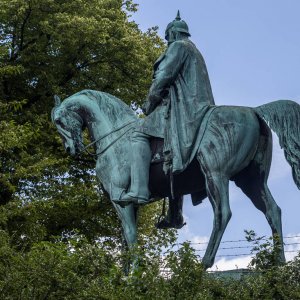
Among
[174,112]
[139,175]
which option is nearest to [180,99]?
[174,112]

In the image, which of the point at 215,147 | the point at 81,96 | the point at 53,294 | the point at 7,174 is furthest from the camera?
the point at 7,174

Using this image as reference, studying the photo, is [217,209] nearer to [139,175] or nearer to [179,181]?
[179,181]

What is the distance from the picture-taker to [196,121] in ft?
37.6

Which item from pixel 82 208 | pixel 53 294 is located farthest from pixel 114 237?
pixel 53 294

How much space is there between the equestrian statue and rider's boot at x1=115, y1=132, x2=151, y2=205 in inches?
0.5

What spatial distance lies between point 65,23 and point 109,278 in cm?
1502

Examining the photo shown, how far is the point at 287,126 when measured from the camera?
11.3 meters

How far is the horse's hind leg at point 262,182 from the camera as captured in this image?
11383 mm

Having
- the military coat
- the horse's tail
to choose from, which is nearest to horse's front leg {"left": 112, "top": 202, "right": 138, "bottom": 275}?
the military coat

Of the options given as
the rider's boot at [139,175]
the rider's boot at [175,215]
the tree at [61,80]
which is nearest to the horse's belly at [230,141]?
the rider's boot at [139,175]

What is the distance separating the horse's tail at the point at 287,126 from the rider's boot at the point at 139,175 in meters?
1.62

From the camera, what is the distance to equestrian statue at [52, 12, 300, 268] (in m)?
11.2

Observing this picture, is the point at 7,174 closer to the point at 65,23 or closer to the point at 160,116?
the point at 65,23

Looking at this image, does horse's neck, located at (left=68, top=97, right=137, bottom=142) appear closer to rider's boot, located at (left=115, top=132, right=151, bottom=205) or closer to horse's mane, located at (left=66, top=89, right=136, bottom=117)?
horse's mane, located at (left=66, top=89, right=136, bottom=117)
